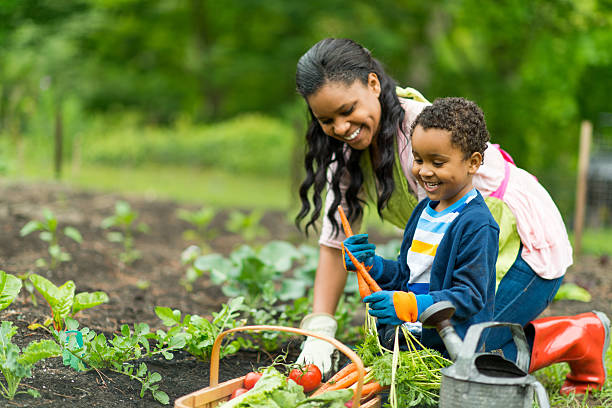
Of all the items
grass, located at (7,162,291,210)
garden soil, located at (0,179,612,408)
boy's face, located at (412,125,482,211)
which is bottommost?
grass, located at (7,162,291,210)

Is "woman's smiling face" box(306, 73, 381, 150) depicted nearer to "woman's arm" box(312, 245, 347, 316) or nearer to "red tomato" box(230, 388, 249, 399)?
"woman's arm" box(312, 245, 347, 316)

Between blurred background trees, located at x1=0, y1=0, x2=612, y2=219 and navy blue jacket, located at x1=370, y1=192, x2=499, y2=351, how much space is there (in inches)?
45.3

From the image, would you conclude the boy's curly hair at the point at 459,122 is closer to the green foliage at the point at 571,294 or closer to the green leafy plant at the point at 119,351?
the green leafy plant at the point at 119,351

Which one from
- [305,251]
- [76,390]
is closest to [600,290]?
[305,251]

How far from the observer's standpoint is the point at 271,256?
3480 mm

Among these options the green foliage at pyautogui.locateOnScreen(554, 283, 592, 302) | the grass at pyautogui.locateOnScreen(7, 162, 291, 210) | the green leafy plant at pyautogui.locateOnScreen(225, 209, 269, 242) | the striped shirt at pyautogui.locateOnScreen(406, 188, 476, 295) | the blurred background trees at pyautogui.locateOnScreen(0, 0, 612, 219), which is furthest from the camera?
the blurred background trees at pyautogui.locateOnScreen(0, 0, 612, 219)

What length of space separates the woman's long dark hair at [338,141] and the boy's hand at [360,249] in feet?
1.50

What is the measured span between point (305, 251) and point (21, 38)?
168 inches

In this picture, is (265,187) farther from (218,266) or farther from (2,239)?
(218,266)

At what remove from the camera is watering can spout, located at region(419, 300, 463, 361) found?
177 centimetres

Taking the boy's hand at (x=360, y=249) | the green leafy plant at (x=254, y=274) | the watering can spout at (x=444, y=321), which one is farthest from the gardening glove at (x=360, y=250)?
the green leafy plant at (x=254, y=274)

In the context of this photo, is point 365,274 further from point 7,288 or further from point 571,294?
point 571,294

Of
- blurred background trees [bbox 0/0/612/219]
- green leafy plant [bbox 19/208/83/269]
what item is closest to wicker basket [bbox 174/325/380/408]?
blurred background trees [bbox 0/0/612/219]

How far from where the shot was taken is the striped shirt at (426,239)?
2059 mm
